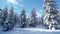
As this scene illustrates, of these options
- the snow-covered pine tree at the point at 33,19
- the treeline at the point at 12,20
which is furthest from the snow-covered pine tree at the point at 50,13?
the snow-covered pine tree at the point at 33,19

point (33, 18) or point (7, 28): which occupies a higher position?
point (33, 18)

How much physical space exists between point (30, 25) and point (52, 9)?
18944 millimetres

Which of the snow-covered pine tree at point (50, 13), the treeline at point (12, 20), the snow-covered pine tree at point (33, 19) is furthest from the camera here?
the snow-covered pine tree at point (33, 19)

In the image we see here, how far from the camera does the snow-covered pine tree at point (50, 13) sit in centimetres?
3880

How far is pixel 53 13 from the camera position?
131 ft

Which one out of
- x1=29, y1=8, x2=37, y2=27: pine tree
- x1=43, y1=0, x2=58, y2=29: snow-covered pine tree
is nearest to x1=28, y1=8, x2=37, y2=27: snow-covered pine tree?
x1=29, y1=8, x2=37, y2=27: pine tree

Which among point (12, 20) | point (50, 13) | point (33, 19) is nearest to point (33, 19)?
point (33, 19)

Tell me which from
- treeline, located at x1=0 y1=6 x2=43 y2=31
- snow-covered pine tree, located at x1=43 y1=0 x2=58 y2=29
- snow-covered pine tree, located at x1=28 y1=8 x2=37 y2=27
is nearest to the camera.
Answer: snow-covered pine tree, located at x1=43 y1=0 x2=58 y2=29

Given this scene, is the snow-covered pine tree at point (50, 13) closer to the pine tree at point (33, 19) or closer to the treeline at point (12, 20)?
the treeline at point (12, 20)

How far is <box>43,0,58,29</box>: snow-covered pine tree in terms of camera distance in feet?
127

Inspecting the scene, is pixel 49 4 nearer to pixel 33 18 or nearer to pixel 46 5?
pixel 46 5

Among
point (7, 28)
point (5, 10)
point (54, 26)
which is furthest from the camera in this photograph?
point (5, 10)

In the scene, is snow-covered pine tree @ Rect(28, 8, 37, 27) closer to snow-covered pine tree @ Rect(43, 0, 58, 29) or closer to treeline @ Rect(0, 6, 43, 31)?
treeline @ Rect(0, 6, 43, 31)

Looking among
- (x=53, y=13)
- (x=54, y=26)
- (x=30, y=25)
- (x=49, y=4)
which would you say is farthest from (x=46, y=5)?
(x=30, y=25)
